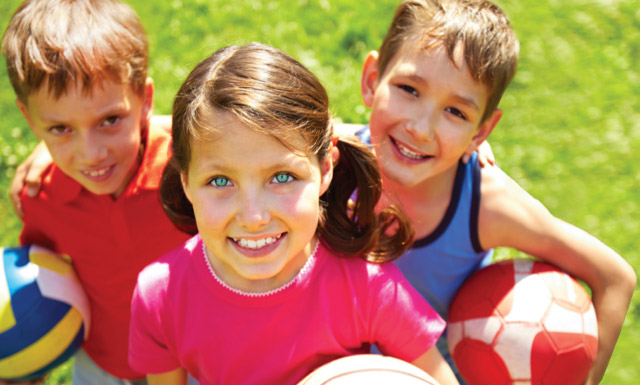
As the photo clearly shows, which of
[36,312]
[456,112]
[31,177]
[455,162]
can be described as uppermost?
[456,112]

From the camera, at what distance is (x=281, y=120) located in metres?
1.99

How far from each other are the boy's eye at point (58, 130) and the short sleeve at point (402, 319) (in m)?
1.48

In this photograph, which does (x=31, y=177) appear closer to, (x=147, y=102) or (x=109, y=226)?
(x=109, y=226)

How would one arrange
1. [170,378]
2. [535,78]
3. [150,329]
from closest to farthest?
[150,329]
[170,378]
[535,78]

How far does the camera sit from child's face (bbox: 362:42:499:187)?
107 inches

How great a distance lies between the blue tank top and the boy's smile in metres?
0.16

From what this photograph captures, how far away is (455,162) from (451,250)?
406mm

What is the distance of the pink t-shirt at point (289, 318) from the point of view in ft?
7.47

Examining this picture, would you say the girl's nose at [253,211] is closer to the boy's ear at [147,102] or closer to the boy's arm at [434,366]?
the boy's arm at [434,366]

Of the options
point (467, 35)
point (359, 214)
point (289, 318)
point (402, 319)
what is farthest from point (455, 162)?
point (289, 318)

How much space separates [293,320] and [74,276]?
1.40 m

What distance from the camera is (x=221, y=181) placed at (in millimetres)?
2055

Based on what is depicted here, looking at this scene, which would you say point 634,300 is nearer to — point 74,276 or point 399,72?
point 399,72

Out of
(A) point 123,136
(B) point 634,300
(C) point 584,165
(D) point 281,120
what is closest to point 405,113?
(D) point 281,120
